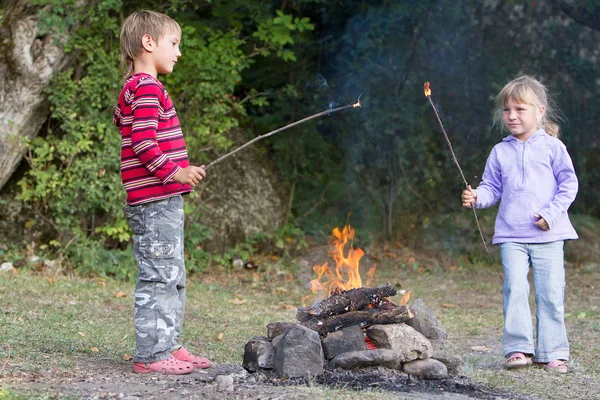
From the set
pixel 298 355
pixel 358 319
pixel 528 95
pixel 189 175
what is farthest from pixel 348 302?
pixel 528 95

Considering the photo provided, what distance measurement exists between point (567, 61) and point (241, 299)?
5.25 m

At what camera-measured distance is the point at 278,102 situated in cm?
1051

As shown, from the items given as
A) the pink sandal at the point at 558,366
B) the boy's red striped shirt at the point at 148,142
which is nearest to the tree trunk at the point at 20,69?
the boy's red striped shirt at the point at 148,142

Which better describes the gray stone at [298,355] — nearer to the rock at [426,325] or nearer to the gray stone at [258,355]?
the gray stone at [258,355]

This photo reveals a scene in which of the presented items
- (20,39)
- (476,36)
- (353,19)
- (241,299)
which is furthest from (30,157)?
(476,36)

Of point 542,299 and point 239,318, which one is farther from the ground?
point 542,299

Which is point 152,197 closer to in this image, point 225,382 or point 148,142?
point 148,142

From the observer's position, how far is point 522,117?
5551mm

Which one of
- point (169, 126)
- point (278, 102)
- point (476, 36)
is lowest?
point (169, 126)

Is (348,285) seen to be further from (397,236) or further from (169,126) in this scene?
(397,236)

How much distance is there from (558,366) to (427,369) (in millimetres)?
1179

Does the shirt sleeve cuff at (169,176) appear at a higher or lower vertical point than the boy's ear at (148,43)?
lower

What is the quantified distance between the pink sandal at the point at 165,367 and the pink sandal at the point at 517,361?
212 cm

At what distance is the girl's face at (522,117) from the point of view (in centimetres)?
554
